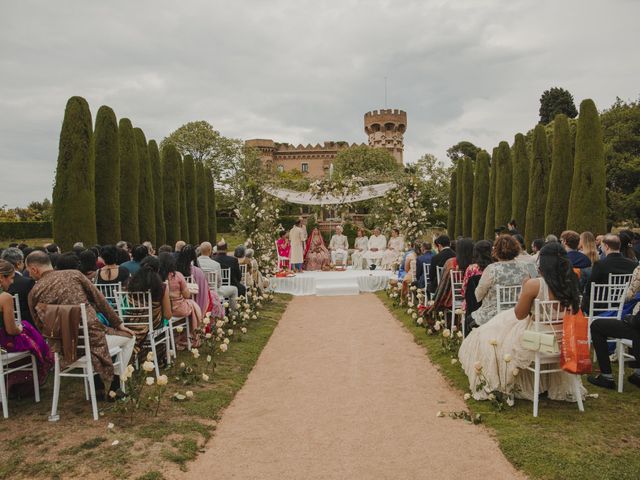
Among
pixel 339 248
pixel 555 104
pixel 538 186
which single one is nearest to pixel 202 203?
pixel 339 248

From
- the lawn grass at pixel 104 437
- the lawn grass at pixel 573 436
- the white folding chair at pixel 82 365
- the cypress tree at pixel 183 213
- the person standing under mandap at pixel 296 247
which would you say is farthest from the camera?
the cypress tree at pixel 183 213

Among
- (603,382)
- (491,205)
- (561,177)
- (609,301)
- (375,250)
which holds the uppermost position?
(561,177)

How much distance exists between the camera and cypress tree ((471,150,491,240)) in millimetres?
19969

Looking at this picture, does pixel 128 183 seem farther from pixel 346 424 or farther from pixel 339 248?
pixel 346 424

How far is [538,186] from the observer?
16.1m

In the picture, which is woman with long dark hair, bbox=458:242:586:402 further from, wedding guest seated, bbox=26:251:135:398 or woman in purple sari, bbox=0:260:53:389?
woman in purple sari, bbox=0:260:53:389

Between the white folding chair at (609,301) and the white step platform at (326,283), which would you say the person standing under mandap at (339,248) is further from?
the white folding chair at (609,301)

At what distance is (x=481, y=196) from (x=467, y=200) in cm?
163

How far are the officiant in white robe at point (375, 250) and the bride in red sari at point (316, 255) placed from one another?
4.18 feet

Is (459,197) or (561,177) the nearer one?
(561,177)

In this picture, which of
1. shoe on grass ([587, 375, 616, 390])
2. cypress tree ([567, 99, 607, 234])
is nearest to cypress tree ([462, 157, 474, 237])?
cypress tree ([567, 99, 607, 234])

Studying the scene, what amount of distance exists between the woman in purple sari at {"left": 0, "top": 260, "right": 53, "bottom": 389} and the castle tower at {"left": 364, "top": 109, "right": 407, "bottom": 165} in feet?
209

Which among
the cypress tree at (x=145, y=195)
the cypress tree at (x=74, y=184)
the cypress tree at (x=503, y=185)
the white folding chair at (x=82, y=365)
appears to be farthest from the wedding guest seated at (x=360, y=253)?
the white folding chair at (x=82, y=365)

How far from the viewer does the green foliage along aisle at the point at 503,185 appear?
18125 mm
